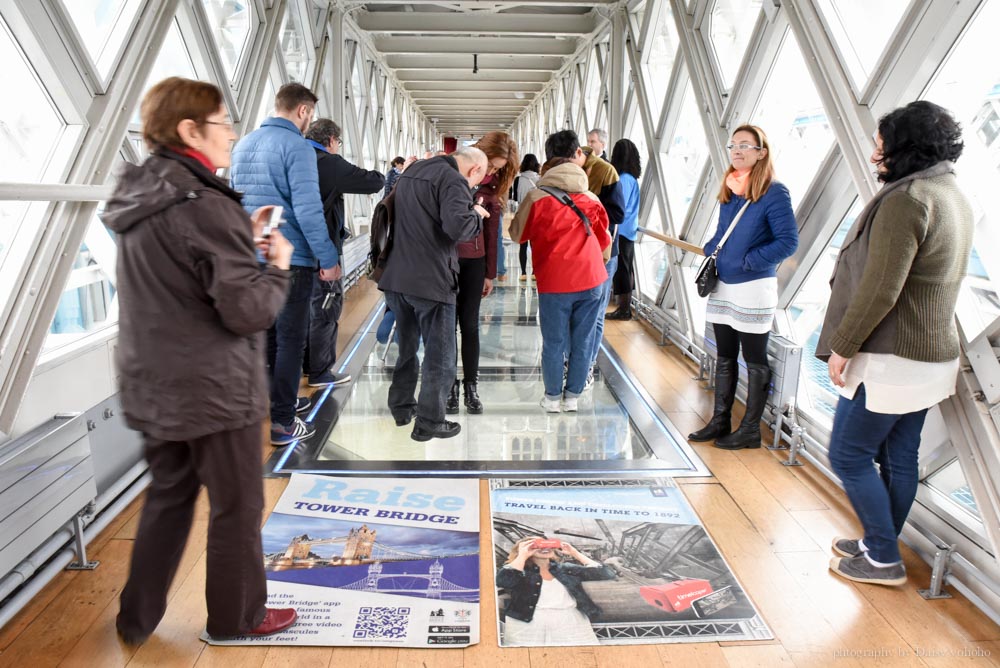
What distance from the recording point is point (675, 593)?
7.10 feet

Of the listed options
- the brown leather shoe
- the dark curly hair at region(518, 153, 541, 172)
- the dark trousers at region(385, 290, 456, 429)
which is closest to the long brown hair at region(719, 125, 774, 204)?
the dark trousers at region(385, 290, 456, 429)

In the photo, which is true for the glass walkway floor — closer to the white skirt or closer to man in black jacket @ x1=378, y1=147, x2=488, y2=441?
man in black jacket @ x1=378, y1=147, x2=488, y2=441

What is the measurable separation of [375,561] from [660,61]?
536 centimetres

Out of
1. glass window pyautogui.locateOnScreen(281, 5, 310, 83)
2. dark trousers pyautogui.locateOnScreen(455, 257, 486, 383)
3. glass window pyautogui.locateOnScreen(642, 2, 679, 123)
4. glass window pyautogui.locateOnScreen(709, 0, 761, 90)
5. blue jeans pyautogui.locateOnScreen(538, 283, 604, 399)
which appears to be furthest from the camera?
glass window pyautogui.locateOnScreen(281, 5, 310, 83)

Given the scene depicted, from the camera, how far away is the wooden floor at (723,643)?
1854 mm

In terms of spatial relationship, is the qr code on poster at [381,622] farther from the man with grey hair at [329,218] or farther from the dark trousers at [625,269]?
the dark trousers at [625,269]

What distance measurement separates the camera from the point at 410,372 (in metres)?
3.47

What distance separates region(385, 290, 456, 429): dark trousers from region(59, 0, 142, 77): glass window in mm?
1523

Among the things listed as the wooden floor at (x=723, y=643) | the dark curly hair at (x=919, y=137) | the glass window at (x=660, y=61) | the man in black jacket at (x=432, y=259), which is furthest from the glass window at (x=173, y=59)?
the glass window at (x=660, y=61)

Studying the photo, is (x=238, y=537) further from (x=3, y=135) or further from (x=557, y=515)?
(x=3, y=135)

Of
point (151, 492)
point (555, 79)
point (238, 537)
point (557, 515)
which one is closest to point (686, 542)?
point (557, 515)

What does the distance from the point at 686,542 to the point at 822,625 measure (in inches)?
21.1

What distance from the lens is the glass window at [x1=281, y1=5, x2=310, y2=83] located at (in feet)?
19.6

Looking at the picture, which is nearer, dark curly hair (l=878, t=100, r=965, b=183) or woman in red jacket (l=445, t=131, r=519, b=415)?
dark curly hair (l=878, t=100, r=965, b=183)
